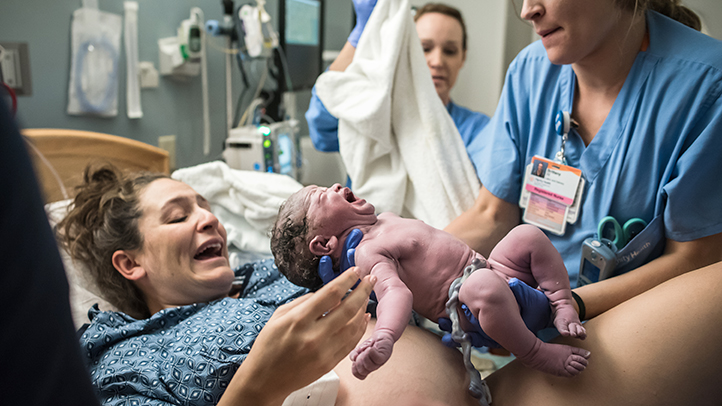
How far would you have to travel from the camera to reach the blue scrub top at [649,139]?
1055mm

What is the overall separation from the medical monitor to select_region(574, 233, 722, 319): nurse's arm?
2.27 m

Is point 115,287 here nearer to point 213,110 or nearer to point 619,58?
point 619,58

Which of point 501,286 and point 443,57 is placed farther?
point 443,57

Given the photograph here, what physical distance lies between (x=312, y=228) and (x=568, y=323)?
0.55 meters

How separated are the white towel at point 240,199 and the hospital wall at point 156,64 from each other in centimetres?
70

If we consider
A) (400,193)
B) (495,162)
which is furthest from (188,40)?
(495,162)

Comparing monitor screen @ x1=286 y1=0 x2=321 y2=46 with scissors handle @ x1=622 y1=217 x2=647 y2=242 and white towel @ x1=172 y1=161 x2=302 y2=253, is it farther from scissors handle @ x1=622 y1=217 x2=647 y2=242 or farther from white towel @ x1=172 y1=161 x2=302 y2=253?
scissors handle @ x1=622 y1=217 x2=647 y2=242

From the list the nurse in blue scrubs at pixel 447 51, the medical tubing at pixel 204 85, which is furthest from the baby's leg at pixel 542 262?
the medical tubing at pixel 204 85

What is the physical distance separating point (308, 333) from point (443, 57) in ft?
6.50

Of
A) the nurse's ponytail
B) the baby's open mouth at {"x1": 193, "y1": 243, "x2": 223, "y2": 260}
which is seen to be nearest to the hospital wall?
the nurse's ponytail

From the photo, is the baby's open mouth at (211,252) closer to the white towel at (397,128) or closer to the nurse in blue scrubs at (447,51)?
the white towel at (397,128)

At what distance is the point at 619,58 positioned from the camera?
1.16 meters

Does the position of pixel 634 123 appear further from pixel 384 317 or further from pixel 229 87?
pixel 229 87

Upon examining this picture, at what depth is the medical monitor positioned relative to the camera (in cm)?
281
